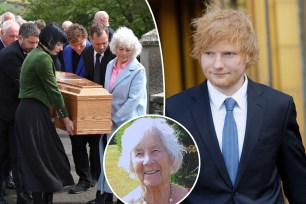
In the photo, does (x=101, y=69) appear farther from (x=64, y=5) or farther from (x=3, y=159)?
(x=3, y=159)

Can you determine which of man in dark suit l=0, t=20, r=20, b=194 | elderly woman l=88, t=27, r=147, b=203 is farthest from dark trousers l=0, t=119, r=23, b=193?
elderly woman l=88, t=27, r=147, b=203

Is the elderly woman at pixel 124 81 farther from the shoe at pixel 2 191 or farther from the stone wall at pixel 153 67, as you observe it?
the shoe at pixel 2 191

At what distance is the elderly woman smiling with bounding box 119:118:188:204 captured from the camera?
2.77 metres

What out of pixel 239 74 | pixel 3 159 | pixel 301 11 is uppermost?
pixel 301 11

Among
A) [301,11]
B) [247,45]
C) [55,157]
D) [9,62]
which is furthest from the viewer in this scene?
[9,62]

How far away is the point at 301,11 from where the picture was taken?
10.4 feet

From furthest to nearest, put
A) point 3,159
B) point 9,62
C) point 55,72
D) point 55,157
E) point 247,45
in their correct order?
1. point 3,159
2. point 9,62
3. point 55,157
4. point 55,72
5. point 247,45

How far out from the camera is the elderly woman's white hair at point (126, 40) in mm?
3172

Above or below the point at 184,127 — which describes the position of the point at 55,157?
below

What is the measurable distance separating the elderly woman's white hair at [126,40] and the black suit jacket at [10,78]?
829 millimetres

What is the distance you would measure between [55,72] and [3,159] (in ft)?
5.63

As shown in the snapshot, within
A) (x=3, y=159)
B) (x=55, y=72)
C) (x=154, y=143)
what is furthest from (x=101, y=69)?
(x=3, y=159)

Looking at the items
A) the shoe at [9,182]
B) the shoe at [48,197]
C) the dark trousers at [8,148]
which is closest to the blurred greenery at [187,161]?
the shoe at [48,197]

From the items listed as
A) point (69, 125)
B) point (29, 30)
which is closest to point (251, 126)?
point (69, 125)
